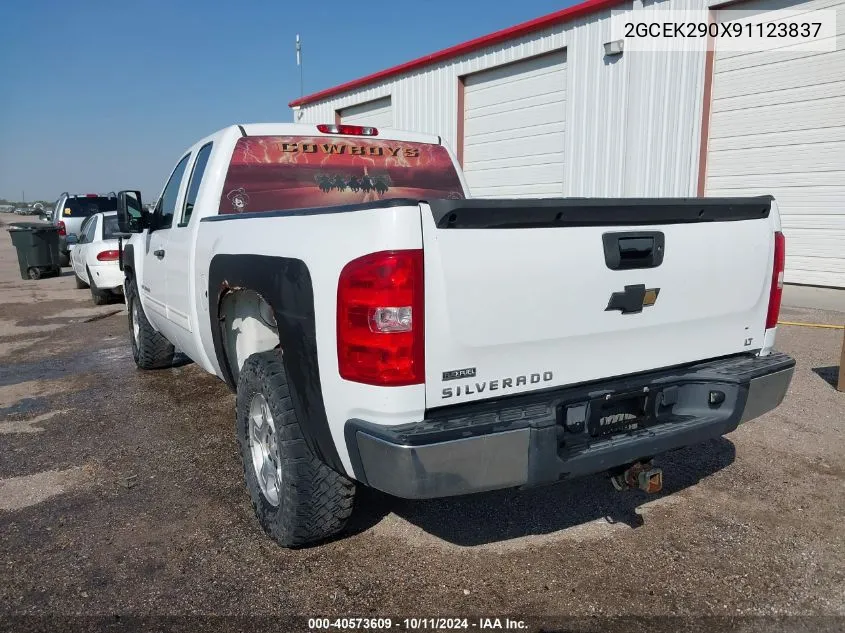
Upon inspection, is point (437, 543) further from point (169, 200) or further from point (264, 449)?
point (169, 200)

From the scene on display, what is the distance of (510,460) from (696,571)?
1.18 metres

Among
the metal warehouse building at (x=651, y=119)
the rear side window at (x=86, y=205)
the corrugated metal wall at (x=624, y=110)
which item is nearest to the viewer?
the metal warehouse building at (x=651, y=119)

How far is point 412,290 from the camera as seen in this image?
2.27 metres

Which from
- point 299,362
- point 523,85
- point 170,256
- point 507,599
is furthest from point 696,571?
point 523,85

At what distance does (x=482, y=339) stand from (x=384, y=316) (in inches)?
14.9

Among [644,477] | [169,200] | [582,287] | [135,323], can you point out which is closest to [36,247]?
[135,323]

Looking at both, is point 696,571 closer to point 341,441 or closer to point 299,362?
point 341,441

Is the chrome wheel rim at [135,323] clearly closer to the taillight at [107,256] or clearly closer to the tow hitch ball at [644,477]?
the taillight at [107,256]

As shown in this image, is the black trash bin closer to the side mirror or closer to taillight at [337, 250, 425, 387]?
the side mirror

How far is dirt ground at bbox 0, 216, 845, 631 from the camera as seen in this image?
2.65m

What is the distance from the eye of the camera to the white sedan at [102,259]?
35.7 ft

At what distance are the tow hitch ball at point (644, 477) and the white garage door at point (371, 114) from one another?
50.1 ft

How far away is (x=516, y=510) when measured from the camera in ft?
11.3

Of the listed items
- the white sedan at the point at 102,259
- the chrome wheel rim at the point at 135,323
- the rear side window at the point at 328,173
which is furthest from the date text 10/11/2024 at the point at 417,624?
the white sedan at the point at 102,259
